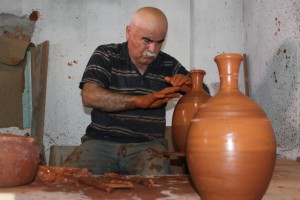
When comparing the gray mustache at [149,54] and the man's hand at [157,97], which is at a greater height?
the gray mustache at [149,54]

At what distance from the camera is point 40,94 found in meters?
3.63

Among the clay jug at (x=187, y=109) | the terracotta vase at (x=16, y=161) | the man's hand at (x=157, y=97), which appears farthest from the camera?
the man's hand at (x=157, y=97)

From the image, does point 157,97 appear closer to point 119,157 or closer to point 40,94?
point 119,157

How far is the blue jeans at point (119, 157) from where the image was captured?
2.38 metres

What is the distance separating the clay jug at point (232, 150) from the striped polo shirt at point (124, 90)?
61.7 inches

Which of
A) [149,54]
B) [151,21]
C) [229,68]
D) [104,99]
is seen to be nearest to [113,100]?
[104,99]

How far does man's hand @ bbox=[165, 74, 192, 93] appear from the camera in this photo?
206cm

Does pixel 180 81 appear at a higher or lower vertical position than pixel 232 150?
higher

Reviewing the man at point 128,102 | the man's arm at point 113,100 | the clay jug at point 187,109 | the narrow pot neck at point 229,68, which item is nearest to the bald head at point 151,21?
the man at point 128,102

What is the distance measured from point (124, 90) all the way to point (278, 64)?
1271mm

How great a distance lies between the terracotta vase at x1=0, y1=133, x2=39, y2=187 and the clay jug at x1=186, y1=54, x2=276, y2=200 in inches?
25.9

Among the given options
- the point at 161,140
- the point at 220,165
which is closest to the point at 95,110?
the point at 161,140

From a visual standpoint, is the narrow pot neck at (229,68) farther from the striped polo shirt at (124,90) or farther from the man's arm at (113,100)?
the striped polo shirt at (124,90)

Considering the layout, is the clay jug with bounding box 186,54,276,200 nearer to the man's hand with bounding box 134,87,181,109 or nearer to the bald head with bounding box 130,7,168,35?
the man's hand with bounding box 134,87,181,109
